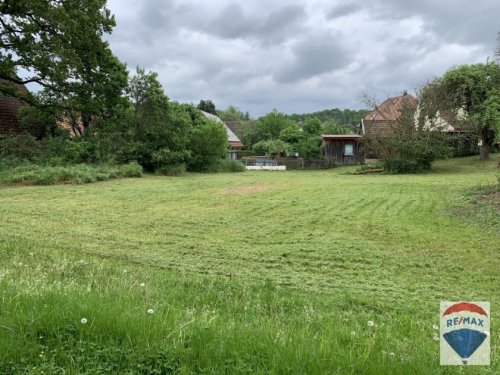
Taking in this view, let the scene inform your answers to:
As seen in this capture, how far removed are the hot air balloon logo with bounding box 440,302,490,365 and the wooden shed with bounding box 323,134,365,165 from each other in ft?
123

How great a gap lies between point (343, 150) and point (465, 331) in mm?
38194

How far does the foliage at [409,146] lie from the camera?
27.1 metres

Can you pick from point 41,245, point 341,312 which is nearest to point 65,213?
point 41,245

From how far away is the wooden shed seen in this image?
39188 mm

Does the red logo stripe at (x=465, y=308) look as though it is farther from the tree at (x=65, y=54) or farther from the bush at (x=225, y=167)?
the bush at (x=225, y=167)

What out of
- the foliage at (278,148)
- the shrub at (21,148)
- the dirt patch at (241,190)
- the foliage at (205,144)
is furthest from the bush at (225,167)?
the dirt patch at (241,190)

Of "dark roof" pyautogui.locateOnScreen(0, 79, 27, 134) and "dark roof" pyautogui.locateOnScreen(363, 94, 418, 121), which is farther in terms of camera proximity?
"dark roof" pyautogui.locateOnScreen(363, 94, 418, 121)

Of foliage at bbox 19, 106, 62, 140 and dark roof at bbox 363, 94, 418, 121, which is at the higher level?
dark roof at bbox 363, 94, 418, 121

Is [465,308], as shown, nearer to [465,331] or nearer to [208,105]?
[465,331]

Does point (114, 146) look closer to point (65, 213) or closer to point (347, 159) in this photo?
point (65, 213)

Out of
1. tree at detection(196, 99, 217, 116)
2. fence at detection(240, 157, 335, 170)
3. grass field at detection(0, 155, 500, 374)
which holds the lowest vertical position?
grass field at detection(0, 155, 500, 374)

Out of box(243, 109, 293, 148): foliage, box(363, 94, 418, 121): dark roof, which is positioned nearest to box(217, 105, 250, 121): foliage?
box(243, 109, 293, 148): foliage

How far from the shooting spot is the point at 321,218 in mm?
10234

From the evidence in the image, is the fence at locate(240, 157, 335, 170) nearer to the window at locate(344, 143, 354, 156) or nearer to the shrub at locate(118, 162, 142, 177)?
the window at locate(344, 143, 354, 156)
